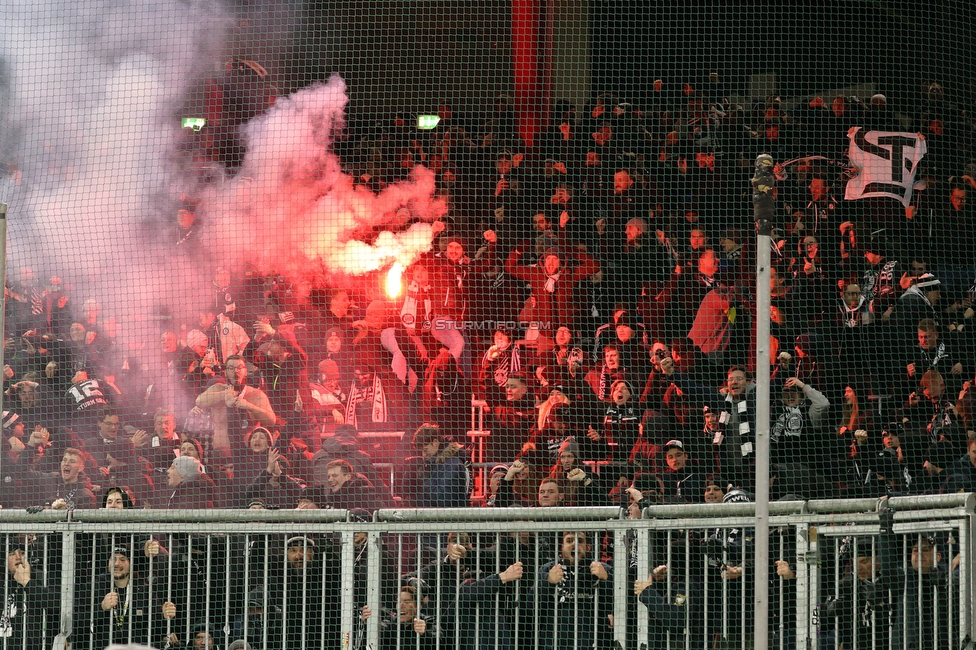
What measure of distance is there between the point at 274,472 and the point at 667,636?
3182 mm

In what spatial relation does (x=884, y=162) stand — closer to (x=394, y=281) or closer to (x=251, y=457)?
(x=394, y=281)

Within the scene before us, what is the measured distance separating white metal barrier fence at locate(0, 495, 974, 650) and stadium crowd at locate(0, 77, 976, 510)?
37.5 inches

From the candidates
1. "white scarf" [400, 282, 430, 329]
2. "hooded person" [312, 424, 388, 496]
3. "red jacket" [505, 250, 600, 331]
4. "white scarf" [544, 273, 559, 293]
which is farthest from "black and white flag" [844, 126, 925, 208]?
"hooded person" [312, 424, 388, 496]

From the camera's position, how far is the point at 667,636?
17.3 ft

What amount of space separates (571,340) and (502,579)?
10.6 feet

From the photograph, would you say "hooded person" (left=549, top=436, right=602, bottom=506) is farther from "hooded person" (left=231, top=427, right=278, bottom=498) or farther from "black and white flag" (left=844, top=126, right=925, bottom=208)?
"black and white flag" (left=844, top=126, right=925, bottom=208)

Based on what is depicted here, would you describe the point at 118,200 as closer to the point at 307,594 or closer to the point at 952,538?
the point at 307,594

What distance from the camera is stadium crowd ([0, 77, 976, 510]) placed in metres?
6.88

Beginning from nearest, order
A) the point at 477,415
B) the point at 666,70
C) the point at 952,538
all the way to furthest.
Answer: the point at 952,538
the point at 477,415
the point at 666,70

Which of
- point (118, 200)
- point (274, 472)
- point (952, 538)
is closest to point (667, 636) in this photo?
point (952, 538)

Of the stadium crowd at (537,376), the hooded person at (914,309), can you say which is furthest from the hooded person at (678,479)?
the hooded person at (914,309)

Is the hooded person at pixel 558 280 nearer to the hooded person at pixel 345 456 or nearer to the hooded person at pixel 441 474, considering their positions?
the hooded person at pixel 345 456

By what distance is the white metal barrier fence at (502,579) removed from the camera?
5133 millimetres

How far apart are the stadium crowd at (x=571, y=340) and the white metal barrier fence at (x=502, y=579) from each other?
953 mm
